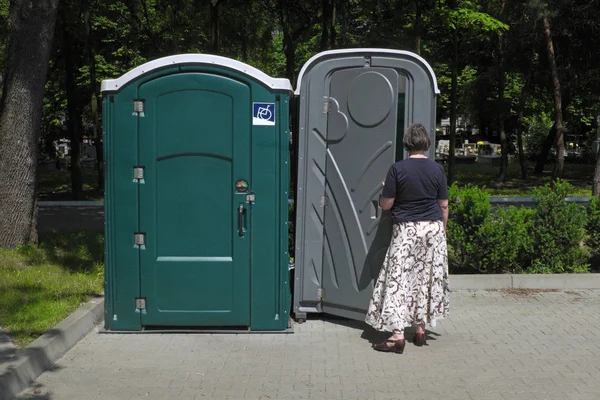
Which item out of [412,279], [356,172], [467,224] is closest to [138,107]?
[356,172]

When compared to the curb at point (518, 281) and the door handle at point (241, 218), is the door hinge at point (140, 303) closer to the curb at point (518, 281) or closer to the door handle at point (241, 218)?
the door handle at point (241, 218)

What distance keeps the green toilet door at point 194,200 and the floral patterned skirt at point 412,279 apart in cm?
123

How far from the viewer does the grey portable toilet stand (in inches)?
240

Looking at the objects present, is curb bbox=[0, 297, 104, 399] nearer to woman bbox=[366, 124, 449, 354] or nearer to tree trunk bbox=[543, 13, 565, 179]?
woman bbox=[366, 124, 449, 354]

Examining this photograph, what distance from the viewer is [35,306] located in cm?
634

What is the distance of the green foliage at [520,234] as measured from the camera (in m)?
7.89

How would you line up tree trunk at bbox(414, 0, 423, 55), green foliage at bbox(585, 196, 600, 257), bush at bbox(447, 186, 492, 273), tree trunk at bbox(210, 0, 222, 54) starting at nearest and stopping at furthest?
bush at bbox(447, 186, 492, 273) < green foliage at bbox(585, 196, 600, 257) < tree trunk at bbox(210, 0, 222, 54) < tree trunk at bbox(414, 0, 423, 55)

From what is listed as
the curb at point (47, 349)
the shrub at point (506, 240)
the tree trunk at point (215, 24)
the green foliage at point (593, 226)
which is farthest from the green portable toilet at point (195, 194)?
the tree trunk at point (215, 24)

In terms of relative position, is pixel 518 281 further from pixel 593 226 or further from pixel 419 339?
pixel 419 339

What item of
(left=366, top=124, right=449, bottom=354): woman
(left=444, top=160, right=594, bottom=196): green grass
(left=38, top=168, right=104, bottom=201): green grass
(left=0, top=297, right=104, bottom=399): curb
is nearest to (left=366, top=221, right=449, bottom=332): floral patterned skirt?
(left=366, top=124, right=449, bottom=354): woman

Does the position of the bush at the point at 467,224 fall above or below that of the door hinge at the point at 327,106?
below

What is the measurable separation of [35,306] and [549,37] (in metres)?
19.8

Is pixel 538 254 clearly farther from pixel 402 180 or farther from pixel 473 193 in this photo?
pixel 402 180

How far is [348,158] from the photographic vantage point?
246 inches
